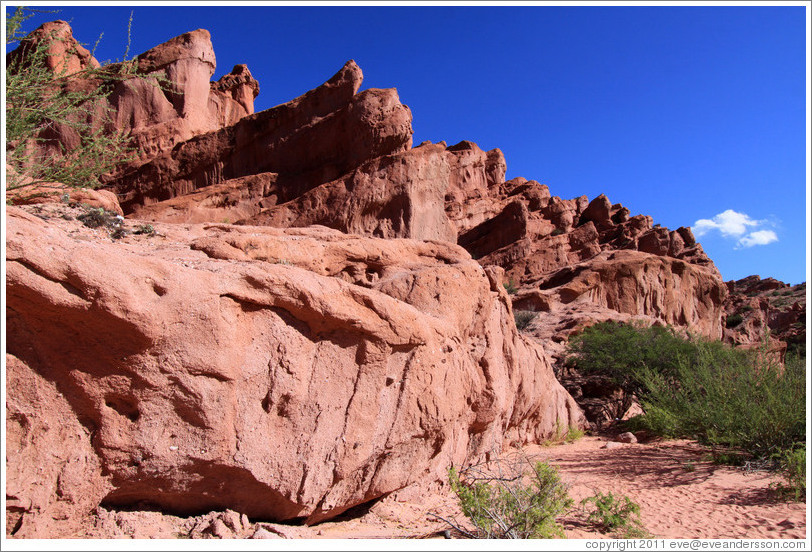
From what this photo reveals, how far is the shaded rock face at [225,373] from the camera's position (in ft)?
10.7

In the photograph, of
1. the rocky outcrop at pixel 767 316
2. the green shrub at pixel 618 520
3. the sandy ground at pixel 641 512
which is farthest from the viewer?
the rocky outcrop at pixel 767 316

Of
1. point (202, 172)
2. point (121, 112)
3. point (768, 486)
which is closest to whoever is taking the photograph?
point (768, 486)

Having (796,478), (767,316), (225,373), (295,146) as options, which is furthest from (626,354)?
(767,316)

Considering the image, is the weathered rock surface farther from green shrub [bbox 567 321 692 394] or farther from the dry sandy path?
green shrub [bbox 567 321 692 394]

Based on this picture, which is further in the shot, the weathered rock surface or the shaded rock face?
the shaded rock face

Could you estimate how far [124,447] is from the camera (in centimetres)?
350

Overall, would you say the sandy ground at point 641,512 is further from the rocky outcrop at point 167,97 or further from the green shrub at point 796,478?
the rocky outcrop at point 167,97

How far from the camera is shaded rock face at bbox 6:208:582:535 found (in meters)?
3.26

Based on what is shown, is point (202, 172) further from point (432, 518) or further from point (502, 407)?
point (432, 518)

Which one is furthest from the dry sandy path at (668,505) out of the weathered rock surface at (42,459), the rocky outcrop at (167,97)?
the rocky outcrop at (167,97)

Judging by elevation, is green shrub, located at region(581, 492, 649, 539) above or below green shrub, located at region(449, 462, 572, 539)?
below

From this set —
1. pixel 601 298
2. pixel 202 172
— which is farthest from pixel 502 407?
pixel 601 298

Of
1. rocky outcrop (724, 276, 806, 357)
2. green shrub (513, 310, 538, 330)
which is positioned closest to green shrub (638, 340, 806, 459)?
green shrub (513, 310, 538, 330)

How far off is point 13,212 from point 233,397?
7.00 ft
